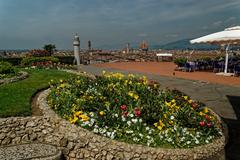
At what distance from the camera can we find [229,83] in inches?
534

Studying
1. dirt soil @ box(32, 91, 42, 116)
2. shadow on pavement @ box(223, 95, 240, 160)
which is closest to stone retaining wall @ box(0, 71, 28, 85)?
dirt soil @ box(32, 91, 42, 116)

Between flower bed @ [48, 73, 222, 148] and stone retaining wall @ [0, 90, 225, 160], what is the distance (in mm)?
235

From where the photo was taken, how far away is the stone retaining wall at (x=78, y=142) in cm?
539

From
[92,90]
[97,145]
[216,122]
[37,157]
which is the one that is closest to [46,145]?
[37,157]

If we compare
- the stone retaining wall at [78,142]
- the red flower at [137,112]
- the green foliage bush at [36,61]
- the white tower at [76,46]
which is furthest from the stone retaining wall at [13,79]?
the white tower at [76,46]

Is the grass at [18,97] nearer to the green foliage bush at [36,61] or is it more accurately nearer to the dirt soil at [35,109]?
the dirt soil at [35,109]

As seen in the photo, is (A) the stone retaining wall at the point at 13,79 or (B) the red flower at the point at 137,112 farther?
(A) the stone retaining wall at the point at 13,79

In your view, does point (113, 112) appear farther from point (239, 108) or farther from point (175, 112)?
point (239, 108)

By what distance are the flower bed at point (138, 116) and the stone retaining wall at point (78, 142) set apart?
23 cm

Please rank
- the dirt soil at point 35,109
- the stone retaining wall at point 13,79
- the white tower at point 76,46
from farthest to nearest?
the white tower at point 76,46 < the stone retaining wall at point 13,79 < the dirt soil at point 35,109

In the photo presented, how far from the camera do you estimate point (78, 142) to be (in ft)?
18.3

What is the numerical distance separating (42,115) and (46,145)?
108cm

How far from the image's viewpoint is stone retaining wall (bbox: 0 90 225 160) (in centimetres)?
539

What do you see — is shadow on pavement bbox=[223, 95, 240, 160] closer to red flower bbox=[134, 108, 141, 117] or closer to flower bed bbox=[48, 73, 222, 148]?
flower bed bbox=[48, 73, 222, 148]
